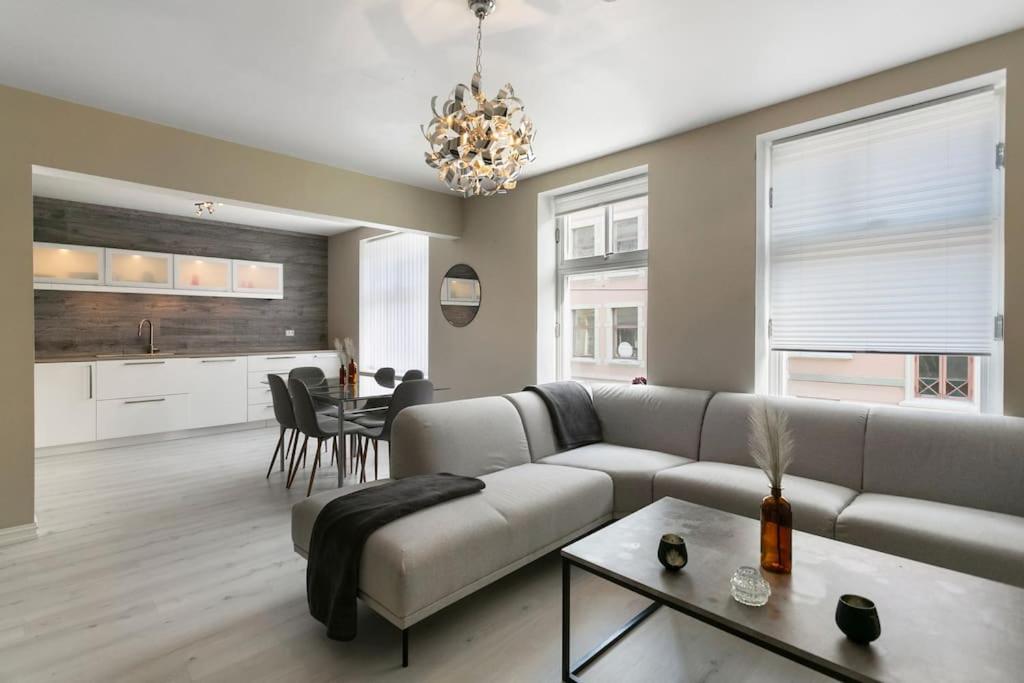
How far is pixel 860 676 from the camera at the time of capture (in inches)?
44.5

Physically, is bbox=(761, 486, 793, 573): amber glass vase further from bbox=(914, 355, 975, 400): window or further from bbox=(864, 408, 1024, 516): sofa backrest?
bbox=(914, 355, 975, 400): window

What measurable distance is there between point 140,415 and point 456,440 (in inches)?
177

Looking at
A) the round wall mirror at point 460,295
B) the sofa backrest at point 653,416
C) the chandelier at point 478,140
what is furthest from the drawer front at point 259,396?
the chandelier at point 478,140

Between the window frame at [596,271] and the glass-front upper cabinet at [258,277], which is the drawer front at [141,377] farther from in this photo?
the window frame at [596,271]

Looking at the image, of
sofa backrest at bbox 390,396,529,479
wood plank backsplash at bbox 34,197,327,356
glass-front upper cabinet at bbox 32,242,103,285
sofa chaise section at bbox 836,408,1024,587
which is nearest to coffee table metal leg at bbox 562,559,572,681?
sofa backrest at bbox 390,396,529,479

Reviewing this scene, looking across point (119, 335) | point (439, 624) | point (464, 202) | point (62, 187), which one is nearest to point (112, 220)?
point (62, 187)

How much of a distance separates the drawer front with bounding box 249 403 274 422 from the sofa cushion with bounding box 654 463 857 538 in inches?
208

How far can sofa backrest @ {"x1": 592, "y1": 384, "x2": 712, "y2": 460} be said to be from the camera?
3.25 metres

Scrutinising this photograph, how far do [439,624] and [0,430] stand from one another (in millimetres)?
2956

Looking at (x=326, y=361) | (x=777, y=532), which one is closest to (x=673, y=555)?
(x=777, y=532)

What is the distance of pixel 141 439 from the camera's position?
536 centimetres

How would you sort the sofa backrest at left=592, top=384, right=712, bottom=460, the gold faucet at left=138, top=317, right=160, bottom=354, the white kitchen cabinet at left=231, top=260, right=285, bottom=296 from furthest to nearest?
the white kitchen cabinet at left=231, top=260, right=285, bottom=296, the gold faucet at left=138, top=317, right=160, bottom=354, the sofa backrest at left=592, top=384, right=712, bottom=460

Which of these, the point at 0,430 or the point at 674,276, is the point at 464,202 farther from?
the point at 0,430

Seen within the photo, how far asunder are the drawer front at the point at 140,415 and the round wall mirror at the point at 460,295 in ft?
10.7
